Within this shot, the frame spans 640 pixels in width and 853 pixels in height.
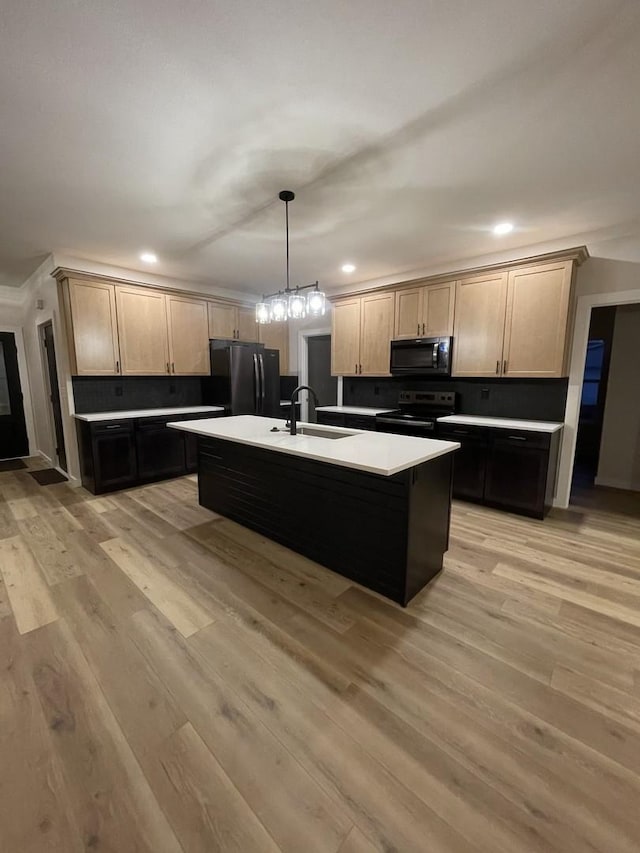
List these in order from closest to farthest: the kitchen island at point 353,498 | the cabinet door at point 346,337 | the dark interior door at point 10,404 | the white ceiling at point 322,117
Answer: the white ceiling at point 322,117 → the kitchen island at point 353,498 → the cabinet door at point 346,337 → the dark interior door at point 10,404

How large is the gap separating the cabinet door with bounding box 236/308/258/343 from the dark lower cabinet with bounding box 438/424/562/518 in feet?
11.3

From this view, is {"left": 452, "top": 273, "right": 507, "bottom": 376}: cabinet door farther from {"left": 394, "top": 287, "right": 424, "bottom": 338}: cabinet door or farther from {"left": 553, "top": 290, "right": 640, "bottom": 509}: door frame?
{"left": 553, "top": 290, "right": 640, "bottom": 509}: door frame

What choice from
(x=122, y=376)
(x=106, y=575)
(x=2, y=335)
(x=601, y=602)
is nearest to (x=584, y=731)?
(x=601, y=602)

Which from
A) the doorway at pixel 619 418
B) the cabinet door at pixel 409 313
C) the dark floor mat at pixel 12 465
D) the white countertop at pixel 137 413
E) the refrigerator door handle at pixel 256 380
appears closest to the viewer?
the white countertop at pixel 137 413

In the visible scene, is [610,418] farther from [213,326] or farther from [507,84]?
[213,326]

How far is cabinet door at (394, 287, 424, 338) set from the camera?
423 centimetres

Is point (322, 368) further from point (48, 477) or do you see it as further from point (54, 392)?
point (48, 477)

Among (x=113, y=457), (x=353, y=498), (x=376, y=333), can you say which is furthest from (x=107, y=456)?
(x=376, y=333)

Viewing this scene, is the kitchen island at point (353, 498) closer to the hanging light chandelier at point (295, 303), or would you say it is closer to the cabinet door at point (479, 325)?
the hanging light chandelier at point (295, 303)

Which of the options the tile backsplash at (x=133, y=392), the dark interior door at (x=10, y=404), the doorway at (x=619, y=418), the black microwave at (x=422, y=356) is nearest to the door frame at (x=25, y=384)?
the dark interior door at (x=10, y=404)

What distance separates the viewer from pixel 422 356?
13.6 ft

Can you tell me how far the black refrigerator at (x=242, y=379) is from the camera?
16.1ft

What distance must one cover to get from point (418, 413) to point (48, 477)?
194 inches

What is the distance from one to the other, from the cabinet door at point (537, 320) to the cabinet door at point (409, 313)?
99cm
